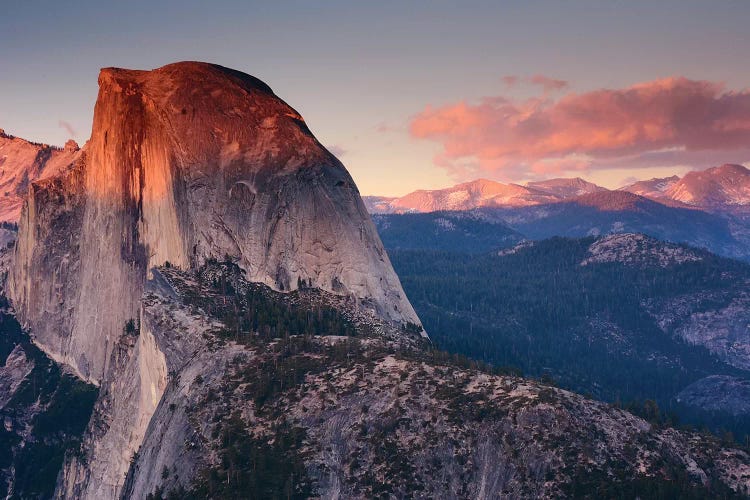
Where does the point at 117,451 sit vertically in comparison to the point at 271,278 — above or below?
below

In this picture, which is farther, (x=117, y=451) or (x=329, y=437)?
(x=117, y=451)

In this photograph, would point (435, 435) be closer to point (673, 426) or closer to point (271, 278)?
point (673, 426)

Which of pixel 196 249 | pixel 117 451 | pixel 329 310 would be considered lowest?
pixel 117 451

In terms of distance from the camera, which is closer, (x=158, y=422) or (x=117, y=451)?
(x=158, y=422)

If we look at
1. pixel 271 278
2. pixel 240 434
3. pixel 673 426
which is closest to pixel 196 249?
pixel 271 278

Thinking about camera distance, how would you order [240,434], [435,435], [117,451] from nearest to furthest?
[435,435]
[240,434]
[117,451]

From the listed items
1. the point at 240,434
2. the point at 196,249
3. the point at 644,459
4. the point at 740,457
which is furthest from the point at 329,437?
the point at 196,249

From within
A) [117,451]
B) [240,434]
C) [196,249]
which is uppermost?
[196,249]

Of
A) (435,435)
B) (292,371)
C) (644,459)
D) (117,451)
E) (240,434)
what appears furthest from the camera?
(117,451)

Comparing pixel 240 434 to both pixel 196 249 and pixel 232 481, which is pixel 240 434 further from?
pixel 196 249
